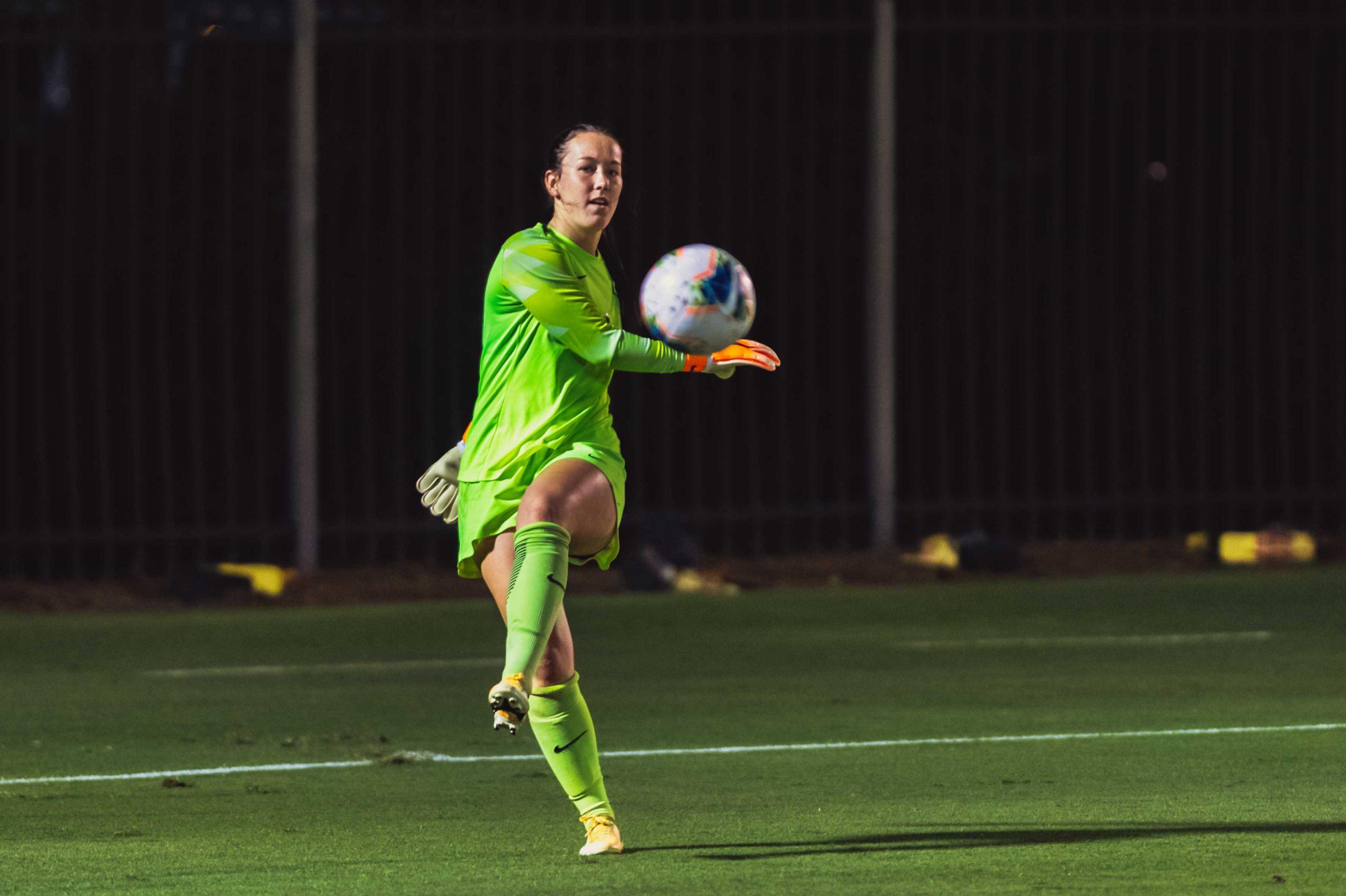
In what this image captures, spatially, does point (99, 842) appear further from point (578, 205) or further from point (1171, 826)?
point (1171, 826)

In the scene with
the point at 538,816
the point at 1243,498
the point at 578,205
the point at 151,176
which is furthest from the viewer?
the point at 1243,498

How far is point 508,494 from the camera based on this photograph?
633 centimetres

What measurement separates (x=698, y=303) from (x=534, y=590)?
2.97 ft

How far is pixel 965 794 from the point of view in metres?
7.48

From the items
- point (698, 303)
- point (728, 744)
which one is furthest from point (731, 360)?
point (728, 744)

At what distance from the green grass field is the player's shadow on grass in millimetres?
16

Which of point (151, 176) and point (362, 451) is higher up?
point (151, 176)

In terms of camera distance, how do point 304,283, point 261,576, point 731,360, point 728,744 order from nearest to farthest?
1. point 731,360
2. point 728,744
3. point 261,576
4. point 304,283

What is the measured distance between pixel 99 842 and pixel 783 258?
9132 mm

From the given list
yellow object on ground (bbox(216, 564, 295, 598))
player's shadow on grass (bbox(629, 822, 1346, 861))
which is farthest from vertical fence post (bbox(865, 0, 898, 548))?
player's shadow on grass (bbox(629, 822, 1346, 861))

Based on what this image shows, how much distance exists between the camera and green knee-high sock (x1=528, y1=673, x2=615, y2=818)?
6348 millimetres

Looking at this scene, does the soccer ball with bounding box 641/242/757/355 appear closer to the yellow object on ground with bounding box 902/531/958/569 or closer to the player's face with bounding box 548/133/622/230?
the player's face with bounding box 548/133/622/230

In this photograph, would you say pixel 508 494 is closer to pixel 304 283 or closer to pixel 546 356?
pixel 546 356

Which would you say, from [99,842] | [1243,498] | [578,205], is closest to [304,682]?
[99,842]
